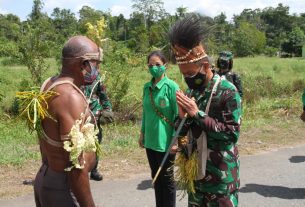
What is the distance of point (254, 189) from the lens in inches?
234

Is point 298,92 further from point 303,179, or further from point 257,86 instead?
point 303,179

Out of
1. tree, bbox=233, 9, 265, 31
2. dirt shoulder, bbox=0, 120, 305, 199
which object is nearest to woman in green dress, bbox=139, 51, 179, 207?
dirt shoulder, bbox=0, 120, 305, 199

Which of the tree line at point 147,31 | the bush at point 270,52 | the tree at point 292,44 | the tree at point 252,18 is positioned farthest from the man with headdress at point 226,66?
the tree at point 252,18

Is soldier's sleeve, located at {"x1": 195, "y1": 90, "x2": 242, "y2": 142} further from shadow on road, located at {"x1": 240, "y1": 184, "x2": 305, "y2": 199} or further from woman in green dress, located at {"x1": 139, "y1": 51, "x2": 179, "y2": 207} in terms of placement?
shadow on road, located at {"x1": 240, "y1": 184, "x2": 305, "y2": 199}

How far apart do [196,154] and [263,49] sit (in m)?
55.8

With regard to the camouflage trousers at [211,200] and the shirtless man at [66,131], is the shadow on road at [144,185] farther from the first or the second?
the shirtless man at [66,131]

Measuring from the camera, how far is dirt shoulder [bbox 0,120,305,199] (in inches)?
240

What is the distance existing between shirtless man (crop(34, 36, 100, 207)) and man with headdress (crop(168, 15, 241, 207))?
671 mm

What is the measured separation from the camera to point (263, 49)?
186 feet

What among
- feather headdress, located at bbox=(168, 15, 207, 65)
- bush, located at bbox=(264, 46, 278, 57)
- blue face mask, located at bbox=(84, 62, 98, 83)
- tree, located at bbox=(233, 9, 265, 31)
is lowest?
bush, located at bbox=(264, 46, 278, 57)

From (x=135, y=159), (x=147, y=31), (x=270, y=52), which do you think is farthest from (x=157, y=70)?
(x=270, y=52)

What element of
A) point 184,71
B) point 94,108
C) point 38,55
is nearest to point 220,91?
point 184,71

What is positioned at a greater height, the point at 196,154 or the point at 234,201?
the point at 196,154

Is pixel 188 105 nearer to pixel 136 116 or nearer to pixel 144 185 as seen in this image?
pixel 144 185
